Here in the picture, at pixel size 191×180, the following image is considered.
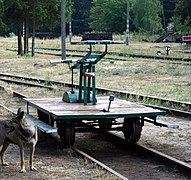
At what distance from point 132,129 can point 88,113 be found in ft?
3.58

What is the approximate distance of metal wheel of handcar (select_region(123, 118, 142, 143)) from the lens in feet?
33.1

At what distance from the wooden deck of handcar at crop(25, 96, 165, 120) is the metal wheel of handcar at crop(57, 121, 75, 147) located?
0.24m

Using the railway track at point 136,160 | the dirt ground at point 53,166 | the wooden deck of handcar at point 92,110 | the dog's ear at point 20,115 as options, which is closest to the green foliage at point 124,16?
the wooden deck of handcar at point 92,110

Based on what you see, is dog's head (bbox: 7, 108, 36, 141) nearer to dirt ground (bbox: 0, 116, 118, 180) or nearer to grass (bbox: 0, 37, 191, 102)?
dirt ground (bbox: 0, 116, 118, 180)

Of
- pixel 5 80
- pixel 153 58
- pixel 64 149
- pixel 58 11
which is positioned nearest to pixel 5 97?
pixel 5 80

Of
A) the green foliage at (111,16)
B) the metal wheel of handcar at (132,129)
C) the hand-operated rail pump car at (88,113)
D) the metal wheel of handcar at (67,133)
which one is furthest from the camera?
the green foliage at (111,16)

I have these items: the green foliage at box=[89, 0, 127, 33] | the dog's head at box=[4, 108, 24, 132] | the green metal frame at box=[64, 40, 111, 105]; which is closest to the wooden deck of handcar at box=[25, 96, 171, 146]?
the green metal frame at box=[64, 40, 111, 105]

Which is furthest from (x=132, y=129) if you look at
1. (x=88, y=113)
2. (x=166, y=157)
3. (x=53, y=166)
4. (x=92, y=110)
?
(x=53, y=166)

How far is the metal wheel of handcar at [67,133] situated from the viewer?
9758 millimetres

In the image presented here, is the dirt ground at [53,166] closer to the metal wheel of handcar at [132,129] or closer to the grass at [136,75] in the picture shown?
the metal wheel of handcar at [132,129]

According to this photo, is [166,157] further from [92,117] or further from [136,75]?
[136,75]

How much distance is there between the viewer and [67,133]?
9.80 m

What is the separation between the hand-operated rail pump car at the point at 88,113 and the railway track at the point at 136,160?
313 millimetres

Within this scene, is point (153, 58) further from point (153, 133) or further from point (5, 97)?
point (153, 133)
